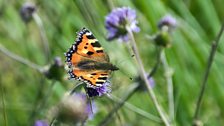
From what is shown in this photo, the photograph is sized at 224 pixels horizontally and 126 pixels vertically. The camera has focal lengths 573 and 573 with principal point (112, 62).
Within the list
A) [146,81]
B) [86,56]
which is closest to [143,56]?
[146,81]

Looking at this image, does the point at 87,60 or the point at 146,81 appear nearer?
the point at 87,60

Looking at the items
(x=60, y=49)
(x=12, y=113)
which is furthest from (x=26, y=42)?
(x=12, y=113)

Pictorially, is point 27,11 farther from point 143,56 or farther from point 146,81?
point 146,81

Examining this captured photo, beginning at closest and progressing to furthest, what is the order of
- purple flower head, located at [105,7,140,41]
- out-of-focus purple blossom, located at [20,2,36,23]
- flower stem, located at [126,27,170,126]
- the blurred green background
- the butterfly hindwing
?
the butterfly hindwing < flower stem, located at [126,27,170,126] < purple flower head, located at [105,7,140,41] < out-of-focus purple blossom, located at [20,2,36,23] < the blurred green background

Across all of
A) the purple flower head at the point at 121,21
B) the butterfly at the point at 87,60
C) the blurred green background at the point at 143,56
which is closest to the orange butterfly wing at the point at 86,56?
the butterfly at the point at 87,60

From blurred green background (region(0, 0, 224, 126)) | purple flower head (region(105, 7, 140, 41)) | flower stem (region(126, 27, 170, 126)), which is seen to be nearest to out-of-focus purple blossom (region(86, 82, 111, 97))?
flower stem (region(126, 27, 170, 126))

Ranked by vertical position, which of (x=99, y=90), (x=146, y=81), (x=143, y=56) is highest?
(x=99, y=90)

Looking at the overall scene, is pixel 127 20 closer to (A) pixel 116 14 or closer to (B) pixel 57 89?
(A) pixel 116 14

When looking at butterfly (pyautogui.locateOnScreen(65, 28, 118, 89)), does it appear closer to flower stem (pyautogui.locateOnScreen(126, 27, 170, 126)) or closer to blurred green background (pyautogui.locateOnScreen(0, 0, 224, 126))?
flower stem (pyautogui.locateOnScreen(126, 27, 170, 126))
